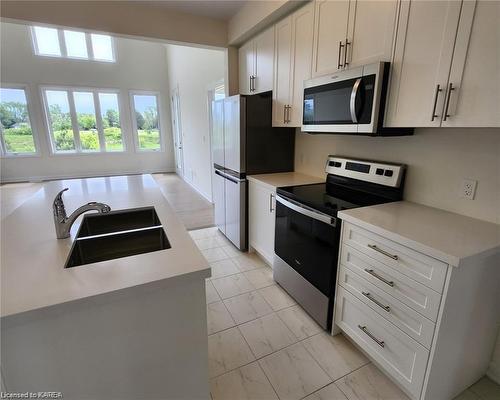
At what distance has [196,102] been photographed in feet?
17.2

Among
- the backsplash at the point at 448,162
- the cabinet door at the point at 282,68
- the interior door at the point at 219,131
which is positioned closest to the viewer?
the backsplash at the point at 448,162

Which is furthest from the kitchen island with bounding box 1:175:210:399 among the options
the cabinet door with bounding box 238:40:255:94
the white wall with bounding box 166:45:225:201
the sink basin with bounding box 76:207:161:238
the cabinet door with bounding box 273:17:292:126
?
the white wall with bounding box 166:45:225:201

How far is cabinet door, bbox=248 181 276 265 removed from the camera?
8.18 ft

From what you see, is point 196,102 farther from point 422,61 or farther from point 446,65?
point 446,65

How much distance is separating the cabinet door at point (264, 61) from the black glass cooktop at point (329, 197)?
1.13 metres

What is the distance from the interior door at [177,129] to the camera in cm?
680

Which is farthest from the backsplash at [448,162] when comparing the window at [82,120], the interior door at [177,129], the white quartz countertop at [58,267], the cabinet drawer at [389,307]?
the window at [82,120]

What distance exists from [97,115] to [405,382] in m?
7.98

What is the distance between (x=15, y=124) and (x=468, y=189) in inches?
334

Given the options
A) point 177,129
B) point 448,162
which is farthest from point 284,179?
point 177,129

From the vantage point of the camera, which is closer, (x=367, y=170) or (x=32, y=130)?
(x=367, y=170)

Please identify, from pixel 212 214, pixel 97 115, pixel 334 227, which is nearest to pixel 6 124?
pixel 97 115

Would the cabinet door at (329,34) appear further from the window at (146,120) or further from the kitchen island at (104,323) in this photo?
the window at (146,120)

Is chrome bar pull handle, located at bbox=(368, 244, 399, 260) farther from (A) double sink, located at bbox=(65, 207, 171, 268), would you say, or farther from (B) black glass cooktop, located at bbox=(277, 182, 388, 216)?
(A) double sink, located at bbox=(65, 207, 171, 268)
